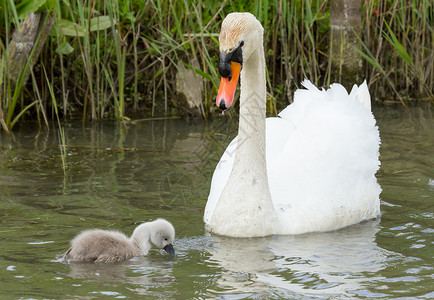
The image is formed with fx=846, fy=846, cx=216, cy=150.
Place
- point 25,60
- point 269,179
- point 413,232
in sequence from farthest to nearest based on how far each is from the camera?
point 25,60 < point 269,179 < point 413,232

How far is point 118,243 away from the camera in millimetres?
5250

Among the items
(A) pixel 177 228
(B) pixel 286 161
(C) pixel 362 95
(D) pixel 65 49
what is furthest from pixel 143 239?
(D) pixel 65 49

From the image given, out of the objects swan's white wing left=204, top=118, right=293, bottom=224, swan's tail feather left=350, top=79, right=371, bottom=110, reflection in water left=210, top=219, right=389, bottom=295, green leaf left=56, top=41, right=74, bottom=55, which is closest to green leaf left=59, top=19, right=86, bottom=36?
green leaf left=56, top=41, right=74, bottom=55

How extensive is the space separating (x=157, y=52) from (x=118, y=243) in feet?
16.6

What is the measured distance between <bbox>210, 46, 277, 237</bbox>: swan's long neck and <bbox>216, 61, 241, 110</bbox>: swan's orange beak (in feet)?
1.69

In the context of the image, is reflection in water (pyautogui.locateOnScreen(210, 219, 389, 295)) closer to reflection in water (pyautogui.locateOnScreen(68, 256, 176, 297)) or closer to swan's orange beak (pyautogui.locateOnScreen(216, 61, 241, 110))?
reflection in water (pyautogui.locateOnScreen(68, 256, 176, 297))

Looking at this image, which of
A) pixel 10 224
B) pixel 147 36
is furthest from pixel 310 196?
pixel 147 36

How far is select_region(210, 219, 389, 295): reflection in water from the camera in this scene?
476 cm

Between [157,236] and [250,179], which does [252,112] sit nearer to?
[250,179]

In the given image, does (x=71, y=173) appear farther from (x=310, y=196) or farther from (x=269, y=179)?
(x=310, y=196)

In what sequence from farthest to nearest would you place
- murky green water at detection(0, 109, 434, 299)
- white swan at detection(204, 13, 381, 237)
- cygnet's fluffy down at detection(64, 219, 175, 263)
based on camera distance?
white swan at detection(204, 13, 381, 237) < cygnet's fluffy down at detection(64, 219, 175, 263) < murky green water at detection(0, 109, 434, 299)

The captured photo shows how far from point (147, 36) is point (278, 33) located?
5.37 feet

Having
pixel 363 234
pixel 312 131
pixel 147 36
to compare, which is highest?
pixel 147 36

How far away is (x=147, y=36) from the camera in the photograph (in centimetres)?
956
